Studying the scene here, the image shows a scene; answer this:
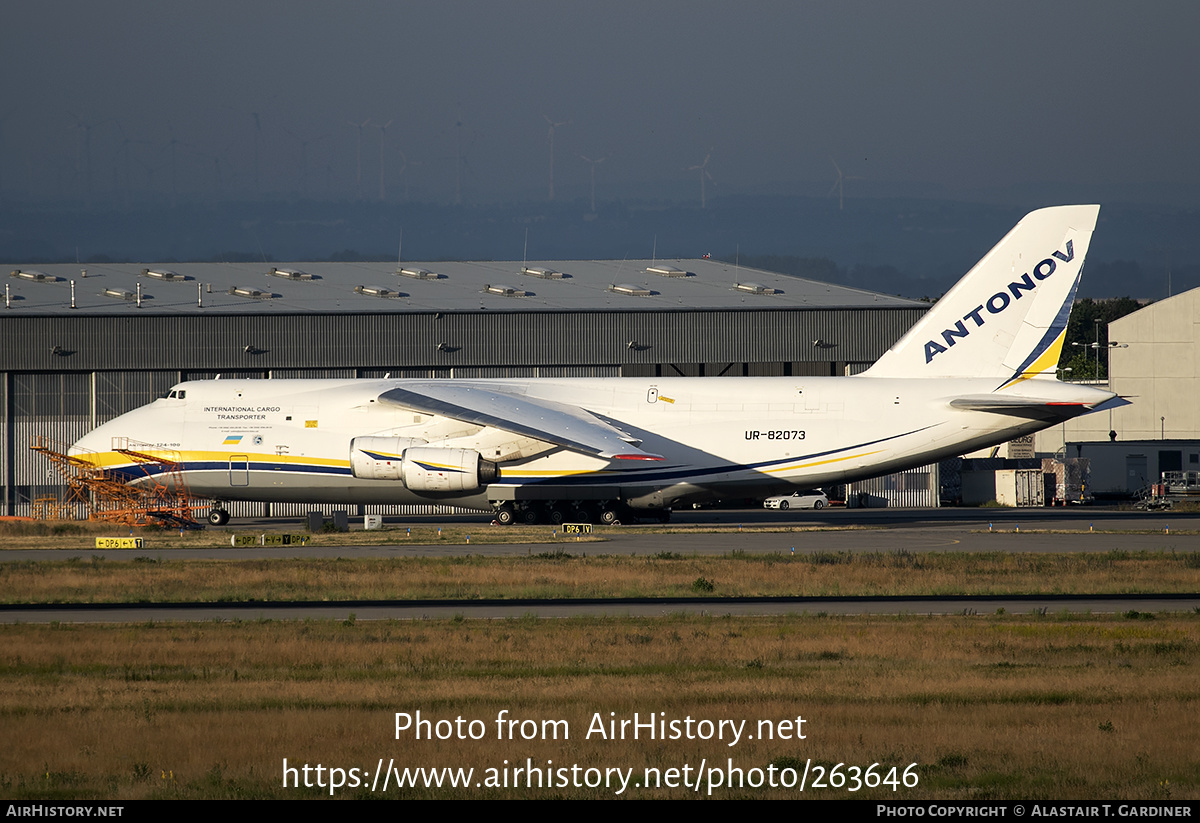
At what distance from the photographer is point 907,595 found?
70.1 ft

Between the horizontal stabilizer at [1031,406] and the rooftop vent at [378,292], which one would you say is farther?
the rooftop vent at [378,292]

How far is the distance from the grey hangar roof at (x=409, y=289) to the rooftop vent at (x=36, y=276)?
1.9 inches

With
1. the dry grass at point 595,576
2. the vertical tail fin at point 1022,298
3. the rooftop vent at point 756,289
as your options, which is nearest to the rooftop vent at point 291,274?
the rooftop vent at point 756,289

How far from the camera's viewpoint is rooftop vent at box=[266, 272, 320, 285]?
59219 mm

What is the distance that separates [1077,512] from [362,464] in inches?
1121

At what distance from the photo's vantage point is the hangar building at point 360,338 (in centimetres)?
5259

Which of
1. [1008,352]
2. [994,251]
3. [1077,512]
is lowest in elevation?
[1077,512]

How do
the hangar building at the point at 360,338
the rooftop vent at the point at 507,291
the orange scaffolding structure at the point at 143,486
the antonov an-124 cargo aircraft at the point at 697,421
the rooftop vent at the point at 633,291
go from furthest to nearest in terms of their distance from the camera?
the rooftop vent at the point at 633,291 < the rooftop vent at the point at 507,291 < the hangar building at the point at 360,338 < the orange scaffolding structure at the point at 143,486 < the antonov an-124 cargo aircraft at the point at 697,421

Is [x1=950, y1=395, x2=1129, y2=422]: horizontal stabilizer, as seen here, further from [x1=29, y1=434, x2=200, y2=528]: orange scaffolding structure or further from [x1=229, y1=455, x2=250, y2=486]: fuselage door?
[x1=29, y1=434, x2=200, y2=528]: orange scaffolding structure

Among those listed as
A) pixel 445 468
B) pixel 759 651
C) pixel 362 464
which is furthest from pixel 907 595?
pixel 362 464

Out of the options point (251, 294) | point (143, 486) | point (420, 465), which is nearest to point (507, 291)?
point (251, 294)

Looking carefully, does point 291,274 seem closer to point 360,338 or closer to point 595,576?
point 360,338

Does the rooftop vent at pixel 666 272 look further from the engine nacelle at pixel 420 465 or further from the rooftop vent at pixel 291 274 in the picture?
the engine nacelle at pixel 420 465
